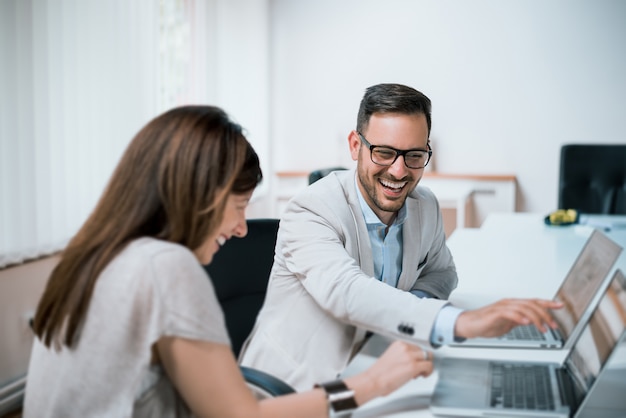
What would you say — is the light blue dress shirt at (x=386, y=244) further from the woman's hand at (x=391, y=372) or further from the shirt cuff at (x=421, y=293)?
the woman's hand at (x=391, y=372)

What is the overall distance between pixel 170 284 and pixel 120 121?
2.46 m

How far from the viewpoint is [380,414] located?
112 cm

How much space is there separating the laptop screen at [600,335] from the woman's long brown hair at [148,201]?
62 centimetres

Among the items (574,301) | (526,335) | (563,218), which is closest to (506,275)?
(526,335)

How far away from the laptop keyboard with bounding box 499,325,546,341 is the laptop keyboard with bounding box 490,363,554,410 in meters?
0.21

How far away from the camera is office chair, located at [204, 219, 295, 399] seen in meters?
1.75

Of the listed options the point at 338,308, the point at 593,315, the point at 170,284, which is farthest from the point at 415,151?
the point at 170,284

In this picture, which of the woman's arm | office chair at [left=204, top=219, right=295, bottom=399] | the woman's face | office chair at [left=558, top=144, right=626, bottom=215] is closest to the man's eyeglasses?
office chair at [left=204, top=219, right=295, bottom=399]

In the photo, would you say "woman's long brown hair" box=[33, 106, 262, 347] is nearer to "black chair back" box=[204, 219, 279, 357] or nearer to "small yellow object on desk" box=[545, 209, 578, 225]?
"black chair back" box=[204, 219, 279, 357]

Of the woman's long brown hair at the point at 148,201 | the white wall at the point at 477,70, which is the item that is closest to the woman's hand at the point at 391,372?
the woman's long brown hair at the point at 148,201

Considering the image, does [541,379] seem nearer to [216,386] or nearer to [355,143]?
[216,386]

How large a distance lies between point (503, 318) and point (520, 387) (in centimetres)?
12

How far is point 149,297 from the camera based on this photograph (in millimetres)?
908

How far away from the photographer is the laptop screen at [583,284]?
1386 millimetres
